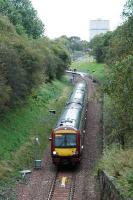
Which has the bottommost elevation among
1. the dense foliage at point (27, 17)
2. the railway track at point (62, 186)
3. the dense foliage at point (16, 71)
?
the railway track at point (62, 186)

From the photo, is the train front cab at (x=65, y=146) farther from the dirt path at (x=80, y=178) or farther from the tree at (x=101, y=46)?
the tree at (x=101, y=46)

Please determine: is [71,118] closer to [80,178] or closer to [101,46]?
[80,178]

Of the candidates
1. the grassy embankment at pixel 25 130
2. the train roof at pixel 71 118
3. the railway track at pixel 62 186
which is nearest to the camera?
the railway track at pixel 62 186

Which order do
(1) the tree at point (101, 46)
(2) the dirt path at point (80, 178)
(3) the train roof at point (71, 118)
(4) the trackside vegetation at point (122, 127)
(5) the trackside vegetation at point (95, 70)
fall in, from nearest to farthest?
(4) the trackside vegetation at point (122, 127) → (2) the dirt path at point (80, 178) → (3) the train roof at point (71, 118) → (5) the trackside vegetation at point (95, 70) → (1) the tree at point (101, 46)

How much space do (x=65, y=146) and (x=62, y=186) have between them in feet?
10.2

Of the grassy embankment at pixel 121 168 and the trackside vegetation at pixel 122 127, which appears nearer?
the grassy embankment at pixel 121 168

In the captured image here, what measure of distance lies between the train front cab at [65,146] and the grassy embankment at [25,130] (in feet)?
7.00

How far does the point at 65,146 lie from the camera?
2595 centimetres

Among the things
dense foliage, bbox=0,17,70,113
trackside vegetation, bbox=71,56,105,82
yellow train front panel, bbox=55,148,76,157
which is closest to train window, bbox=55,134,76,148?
yellow train front panel, bbox=55,148,76,157

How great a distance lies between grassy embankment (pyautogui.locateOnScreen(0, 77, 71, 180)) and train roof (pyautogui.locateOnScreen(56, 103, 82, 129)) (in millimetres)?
2829

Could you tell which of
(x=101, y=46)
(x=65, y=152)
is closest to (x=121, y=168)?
(x=65, y=152)

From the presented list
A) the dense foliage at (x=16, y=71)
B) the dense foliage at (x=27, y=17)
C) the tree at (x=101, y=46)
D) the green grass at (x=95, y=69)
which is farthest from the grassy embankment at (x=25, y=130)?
the tree at (x=101, y=46)

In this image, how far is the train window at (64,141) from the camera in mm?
25969

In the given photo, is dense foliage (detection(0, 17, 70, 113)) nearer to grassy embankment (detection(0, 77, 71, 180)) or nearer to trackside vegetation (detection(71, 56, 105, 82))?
grassy embankment (detection(0, 77, 71, 180))
